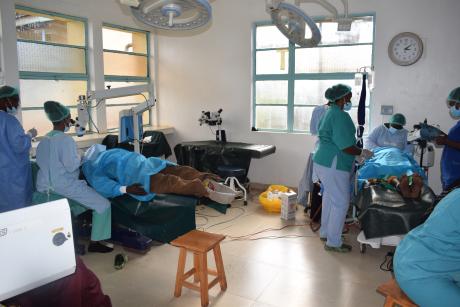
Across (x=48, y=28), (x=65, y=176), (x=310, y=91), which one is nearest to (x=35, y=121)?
(x=48, y=28)

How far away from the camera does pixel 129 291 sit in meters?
2.67

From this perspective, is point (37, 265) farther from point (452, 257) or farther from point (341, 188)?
point (341, 188)

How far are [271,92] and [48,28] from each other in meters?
2.96

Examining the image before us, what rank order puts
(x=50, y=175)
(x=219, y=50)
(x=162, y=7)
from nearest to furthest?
(x=162, y=7)
(x=50, y=175)
(x=219, y=50)

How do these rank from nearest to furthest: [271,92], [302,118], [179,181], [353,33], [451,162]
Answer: [179,181], [451,162], [353,33], [302,118], [271,92]

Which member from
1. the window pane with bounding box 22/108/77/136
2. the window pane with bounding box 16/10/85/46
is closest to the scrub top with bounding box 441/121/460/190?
the window pane with bounding box 22/108/77/136

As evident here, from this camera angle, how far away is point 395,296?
1.71 metres

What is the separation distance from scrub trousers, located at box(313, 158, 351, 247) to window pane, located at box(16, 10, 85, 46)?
3.52 metres

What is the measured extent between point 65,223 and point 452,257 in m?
1.46

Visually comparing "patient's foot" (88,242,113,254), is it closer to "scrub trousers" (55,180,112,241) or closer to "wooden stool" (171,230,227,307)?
"scrub trousers" (55,180,112,241)

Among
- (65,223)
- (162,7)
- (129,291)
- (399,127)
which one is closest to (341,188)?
(399,127)

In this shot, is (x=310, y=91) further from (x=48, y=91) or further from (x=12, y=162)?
(x=12, y=162)

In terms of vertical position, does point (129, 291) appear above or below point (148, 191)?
below

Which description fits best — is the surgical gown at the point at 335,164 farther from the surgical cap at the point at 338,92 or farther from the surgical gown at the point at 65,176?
the surgical gown at the point at 65,176
